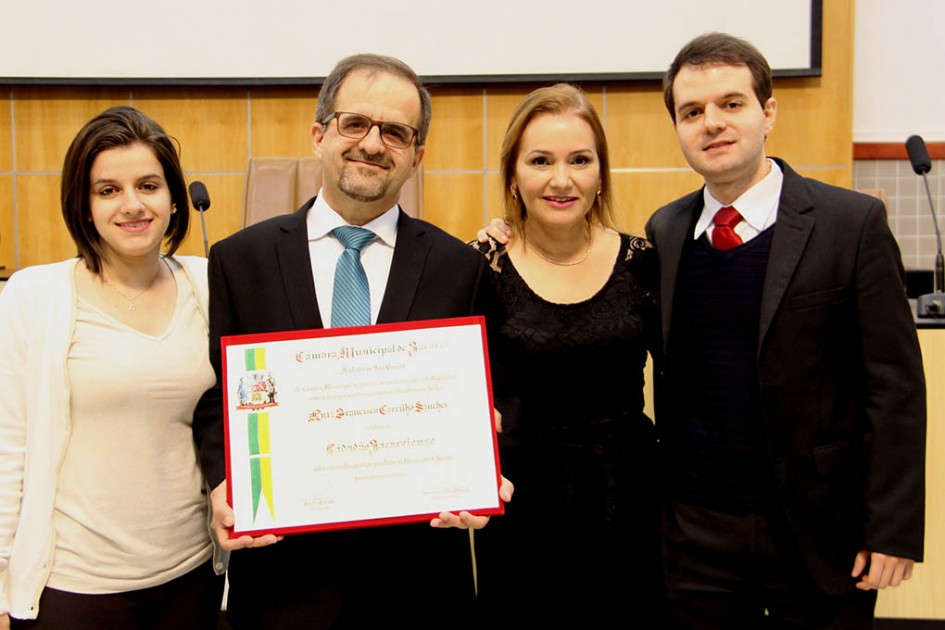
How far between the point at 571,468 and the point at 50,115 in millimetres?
4281

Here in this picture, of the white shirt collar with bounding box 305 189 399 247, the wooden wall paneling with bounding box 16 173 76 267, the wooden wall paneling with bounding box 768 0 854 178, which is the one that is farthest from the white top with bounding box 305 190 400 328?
the wooden wall paneling with bounding box 16 173 76 267

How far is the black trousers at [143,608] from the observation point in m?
1.46

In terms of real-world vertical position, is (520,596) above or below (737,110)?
below

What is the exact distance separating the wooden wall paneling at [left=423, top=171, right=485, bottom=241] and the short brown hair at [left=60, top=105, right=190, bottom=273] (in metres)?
3.13

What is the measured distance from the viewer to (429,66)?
451cm

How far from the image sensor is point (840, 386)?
65.9 inches

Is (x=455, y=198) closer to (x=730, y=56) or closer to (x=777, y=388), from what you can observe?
(x=730, y=56)

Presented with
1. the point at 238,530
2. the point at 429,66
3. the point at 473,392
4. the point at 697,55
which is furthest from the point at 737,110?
the point at 429,66

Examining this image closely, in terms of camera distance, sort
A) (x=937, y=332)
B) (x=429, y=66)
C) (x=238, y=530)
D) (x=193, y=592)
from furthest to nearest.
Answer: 1. (x=429, y=66)
2. (x=937, y=332)
3. (x=193, y=592)
4. (x=238, y=530)

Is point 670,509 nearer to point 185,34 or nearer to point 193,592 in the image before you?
point 193,592

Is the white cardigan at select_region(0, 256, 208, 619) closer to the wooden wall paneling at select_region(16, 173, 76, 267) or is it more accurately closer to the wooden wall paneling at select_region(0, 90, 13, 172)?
the wooden wall paneling at select_region(16, 173, 76, 267)

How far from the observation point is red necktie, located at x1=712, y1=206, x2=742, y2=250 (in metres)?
1.74

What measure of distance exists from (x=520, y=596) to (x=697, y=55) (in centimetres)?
129

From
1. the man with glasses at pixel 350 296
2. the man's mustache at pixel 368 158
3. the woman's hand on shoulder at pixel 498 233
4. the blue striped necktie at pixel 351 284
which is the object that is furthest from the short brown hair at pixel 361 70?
the woman's hand on shoulder at pixel 498 233
